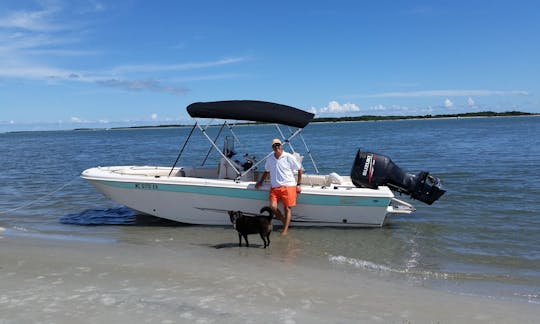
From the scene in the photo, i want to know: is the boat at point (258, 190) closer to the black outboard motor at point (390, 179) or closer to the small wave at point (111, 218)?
the black outboard motor at point (390, 179)

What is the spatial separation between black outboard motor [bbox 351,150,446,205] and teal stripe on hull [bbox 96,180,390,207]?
0.39 meters

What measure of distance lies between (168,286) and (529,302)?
4013 mm

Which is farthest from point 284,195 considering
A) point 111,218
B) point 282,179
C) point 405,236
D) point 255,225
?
point 111,218

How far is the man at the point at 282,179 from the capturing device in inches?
303

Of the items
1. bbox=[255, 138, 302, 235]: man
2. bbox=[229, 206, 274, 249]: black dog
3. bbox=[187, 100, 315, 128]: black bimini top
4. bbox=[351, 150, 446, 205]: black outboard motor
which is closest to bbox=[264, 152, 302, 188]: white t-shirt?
bbox=[255, 138, 302, 235]: man

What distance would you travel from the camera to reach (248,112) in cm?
815

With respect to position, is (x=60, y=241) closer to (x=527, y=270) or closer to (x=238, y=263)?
Result: (x=238, y=263)

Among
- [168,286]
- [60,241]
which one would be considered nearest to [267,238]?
[168,286]

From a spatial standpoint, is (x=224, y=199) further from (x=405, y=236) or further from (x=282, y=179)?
(x=405, y=236)

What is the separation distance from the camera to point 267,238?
715 cm

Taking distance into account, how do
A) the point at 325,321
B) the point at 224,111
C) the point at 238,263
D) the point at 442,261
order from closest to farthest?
the point at 325,321 < the point at 238,263 < the point at 442,261 < the point at 224,111

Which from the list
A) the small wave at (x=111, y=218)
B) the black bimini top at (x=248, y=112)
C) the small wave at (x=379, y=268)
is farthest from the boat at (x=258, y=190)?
the small wave at (x=379, y=268)

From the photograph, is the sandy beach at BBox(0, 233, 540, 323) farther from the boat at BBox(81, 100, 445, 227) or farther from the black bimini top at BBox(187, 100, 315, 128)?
the black bimini top at BBox(187, 100, 315, 128)

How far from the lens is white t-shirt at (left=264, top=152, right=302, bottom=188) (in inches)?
303
